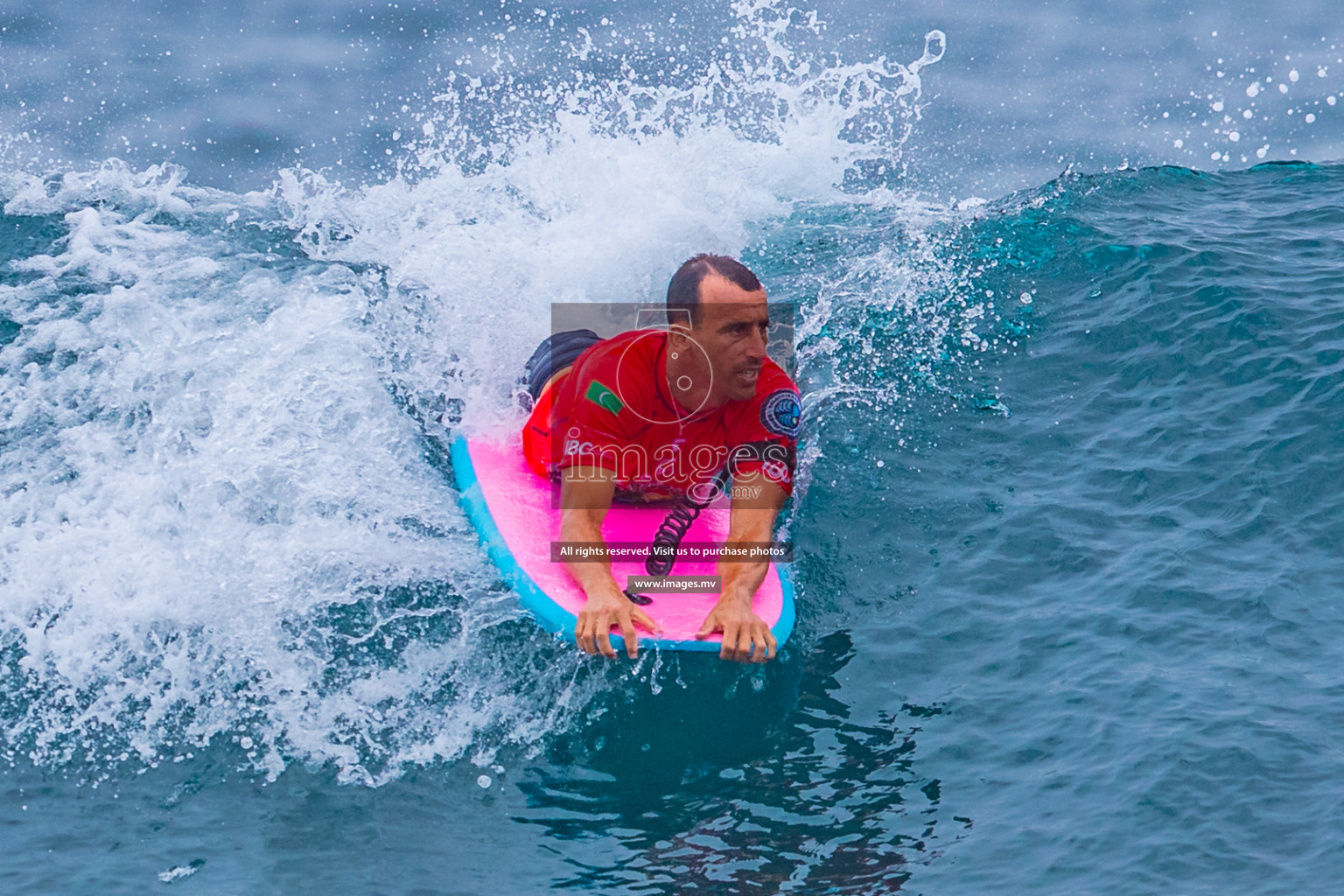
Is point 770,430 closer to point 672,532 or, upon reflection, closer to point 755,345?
point 755,345

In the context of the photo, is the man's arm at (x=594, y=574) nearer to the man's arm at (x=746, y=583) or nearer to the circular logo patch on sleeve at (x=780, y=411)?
the man's arm at (x=746, y=583)

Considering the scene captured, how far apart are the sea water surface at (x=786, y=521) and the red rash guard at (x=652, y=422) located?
0.78m

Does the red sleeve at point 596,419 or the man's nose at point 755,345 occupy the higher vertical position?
the man's nose at point 755,345

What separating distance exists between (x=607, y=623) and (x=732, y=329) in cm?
126

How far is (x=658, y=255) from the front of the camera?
833 cm

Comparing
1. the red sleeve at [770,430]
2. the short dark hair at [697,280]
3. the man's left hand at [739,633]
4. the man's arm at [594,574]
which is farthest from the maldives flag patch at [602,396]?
the man's left hand at [739,633]

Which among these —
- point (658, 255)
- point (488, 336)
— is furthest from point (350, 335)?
point (658, 255)

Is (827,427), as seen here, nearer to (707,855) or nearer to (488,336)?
(488,336)

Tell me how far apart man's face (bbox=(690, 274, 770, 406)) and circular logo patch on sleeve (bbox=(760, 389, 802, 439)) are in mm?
225

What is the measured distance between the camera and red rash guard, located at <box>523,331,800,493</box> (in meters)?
5.22

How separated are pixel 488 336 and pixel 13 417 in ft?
8.34

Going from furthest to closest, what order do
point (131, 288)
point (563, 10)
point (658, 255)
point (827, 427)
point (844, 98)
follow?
point (563, 10), point (844, 98), point (658, 255), point (131, 288), point (827, 427)

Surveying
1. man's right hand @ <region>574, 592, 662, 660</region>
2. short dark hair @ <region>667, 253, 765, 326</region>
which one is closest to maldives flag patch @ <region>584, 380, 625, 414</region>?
short dark hair @ <region>667, 253, 765, 326</region>

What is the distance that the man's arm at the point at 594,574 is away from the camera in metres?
4.75
